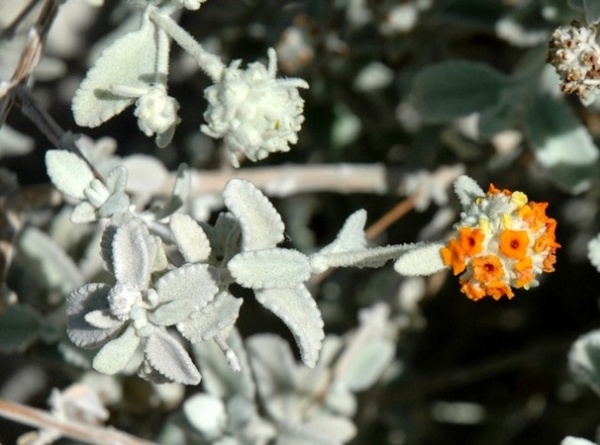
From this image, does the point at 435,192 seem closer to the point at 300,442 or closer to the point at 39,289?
the point at 300,442

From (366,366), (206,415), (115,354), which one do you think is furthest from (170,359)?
(366,366)

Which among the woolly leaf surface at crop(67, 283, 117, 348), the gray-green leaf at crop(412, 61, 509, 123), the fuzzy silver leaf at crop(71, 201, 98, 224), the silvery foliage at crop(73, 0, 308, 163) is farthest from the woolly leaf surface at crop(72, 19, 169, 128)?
the gray-green leaf at crop(412, 61, 509, 123)

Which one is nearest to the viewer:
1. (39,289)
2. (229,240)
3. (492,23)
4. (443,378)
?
(229,240)

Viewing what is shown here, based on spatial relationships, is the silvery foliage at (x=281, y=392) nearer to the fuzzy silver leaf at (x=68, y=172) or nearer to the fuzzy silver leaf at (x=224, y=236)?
the fuzzy silver leaf at (x=224, y=236)

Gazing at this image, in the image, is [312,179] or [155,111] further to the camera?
[312,179]

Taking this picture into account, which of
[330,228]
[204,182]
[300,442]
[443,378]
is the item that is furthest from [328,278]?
[300,442]

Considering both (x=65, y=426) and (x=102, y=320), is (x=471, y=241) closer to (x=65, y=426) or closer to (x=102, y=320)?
(x=102, y=320)
